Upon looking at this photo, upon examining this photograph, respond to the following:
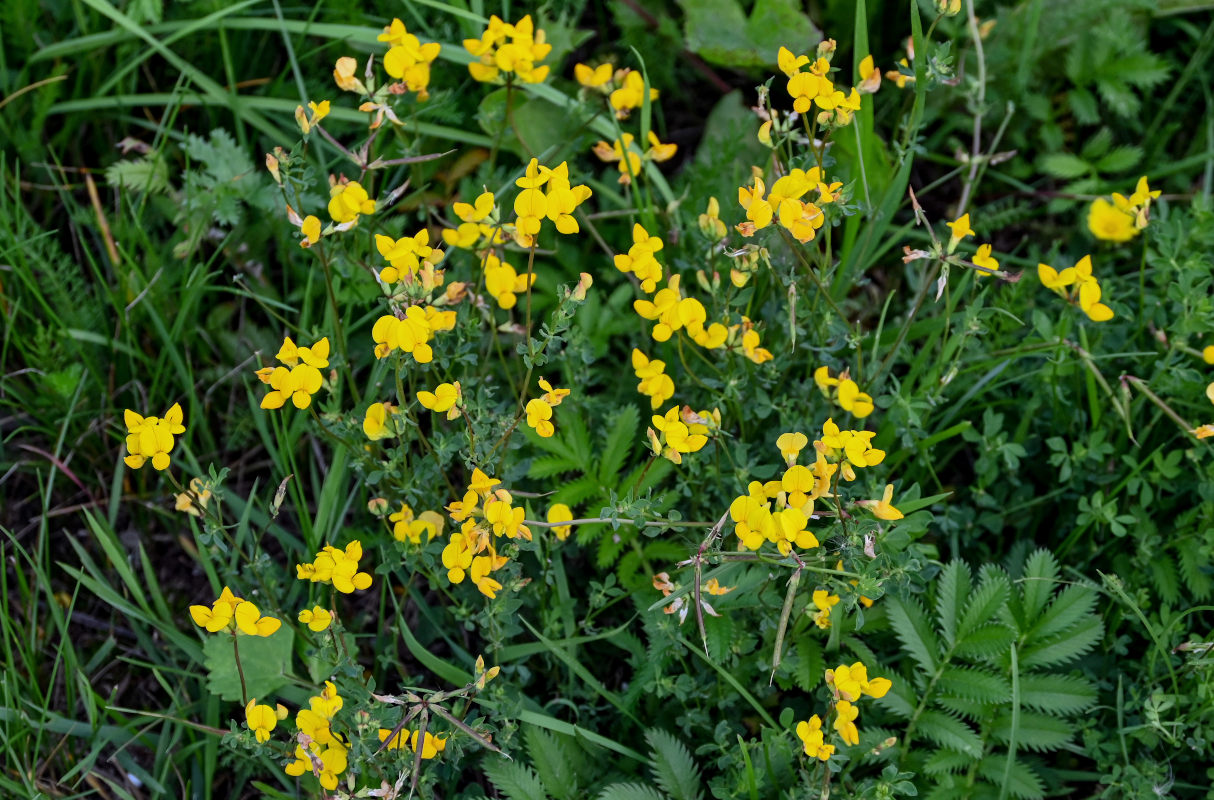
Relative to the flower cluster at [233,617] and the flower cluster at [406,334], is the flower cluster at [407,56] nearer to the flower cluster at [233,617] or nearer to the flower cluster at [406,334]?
the flower cluster at [406,334]

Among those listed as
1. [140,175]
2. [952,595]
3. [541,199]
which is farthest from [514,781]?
A: [140,175]

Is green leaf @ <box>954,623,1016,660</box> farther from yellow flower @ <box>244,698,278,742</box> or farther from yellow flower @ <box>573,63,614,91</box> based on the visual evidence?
yellow flower @ <box>573,63,614,91</box>

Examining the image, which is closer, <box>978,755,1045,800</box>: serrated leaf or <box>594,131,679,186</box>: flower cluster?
<box>978,755,1045,800</box>: serrated leaf

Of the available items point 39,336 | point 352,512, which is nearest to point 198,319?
point 39,336

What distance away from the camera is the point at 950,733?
2084mm

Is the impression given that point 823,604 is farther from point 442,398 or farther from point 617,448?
point 442,398

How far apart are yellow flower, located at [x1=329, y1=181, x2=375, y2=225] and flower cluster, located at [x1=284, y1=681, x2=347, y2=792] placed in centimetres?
88

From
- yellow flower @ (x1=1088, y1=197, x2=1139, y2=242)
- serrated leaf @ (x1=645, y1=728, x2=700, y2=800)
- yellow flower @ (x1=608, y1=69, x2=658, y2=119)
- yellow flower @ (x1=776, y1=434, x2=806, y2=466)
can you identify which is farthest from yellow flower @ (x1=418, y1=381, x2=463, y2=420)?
yellow flower @ (x1=1088, y1=197, x2=1139, y2=242)

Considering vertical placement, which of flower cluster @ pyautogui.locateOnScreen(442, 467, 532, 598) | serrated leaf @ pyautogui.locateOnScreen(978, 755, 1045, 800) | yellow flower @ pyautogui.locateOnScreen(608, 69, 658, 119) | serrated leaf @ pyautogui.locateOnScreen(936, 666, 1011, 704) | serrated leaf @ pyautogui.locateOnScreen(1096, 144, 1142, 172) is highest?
yellow flower @ pyautogui.locateOnScreen(608, 69, 658, 119)

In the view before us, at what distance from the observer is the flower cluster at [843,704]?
71.9 inches

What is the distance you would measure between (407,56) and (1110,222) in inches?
73.5

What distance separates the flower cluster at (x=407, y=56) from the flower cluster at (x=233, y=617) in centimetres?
108

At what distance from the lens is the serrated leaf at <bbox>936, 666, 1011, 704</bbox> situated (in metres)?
2.07

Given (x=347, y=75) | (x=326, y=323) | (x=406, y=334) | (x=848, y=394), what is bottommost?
(x=326, y=323)
